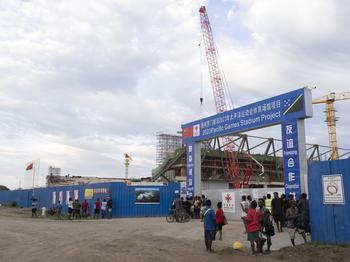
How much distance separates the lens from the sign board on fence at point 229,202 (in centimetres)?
2572

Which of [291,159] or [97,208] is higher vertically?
[291,159]

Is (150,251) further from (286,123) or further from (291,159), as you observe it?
(286,123)

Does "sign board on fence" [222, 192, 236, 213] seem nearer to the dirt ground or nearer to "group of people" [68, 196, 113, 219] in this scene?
"group of people" [68, 196, 113, 219]

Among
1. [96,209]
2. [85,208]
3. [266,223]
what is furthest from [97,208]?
[266,223]

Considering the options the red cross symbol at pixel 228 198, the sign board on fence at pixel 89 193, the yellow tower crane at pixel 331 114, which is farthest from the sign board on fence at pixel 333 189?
the yellow tower crane at pixel 331 114

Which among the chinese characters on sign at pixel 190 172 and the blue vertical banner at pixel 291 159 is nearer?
the blue vertical banner at pixel 291 159

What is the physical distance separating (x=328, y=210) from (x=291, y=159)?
8.94 m

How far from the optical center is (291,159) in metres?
20.6

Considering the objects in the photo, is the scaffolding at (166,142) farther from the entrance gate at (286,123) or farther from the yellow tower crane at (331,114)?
the entrance gate at (286,123)

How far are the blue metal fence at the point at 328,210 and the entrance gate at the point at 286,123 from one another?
25.1ft

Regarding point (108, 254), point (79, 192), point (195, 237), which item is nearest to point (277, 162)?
point (79, 192)

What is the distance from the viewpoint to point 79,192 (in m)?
35.2

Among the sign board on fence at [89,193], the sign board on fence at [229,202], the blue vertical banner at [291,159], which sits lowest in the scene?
the sign board on fence at [229,202]

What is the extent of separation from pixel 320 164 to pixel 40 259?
841 cm
